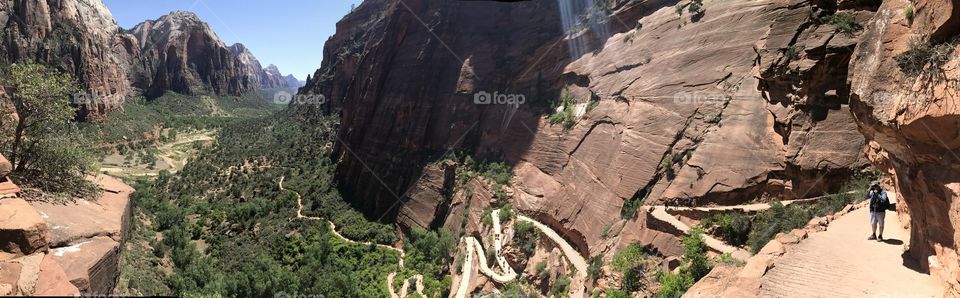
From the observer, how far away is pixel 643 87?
2869cm

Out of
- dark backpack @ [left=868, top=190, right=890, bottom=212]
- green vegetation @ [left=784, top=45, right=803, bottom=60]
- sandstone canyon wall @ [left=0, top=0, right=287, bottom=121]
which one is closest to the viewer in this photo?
dark backpack @ [left=868, top=190, right=890, bottom=212]

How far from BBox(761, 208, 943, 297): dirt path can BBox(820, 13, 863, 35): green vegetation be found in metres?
8.66

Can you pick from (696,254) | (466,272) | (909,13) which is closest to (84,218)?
(696,254)

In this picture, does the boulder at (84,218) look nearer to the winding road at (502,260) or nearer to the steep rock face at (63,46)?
the winding road at (502,260)

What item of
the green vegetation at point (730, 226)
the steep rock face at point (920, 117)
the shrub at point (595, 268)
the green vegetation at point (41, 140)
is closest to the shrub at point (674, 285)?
the green vegetation at point (730, 226)

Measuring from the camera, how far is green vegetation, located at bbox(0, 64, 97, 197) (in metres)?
13.5

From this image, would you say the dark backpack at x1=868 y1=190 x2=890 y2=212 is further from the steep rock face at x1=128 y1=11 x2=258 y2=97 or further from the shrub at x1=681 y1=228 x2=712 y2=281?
the steep rock face at x1=128 y1=11 x2=258 y2=97

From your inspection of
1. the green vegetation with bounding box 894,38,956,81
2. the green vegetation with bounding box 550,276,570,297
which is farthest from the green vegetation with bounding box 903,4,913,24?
the green vegetation with bounding box 550,276,570,297

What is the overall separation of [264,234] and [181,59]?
14237 centimetres

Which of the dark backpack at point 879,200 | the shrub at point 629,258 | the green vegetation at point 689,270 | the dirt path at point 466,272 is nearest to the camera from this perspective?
the dark backpack at point 879,200

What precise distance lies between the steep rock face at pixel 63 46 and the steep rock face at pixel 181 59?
48.3 m

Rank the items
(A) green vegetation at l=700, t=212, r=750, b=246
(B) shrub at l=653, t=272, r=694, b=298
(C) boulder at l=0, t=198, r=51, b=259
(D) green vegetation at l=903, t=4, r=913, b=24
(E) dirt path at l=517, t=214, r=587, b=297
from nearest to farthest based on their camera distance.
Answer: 1. (C) boulder at l=0, t=198, r=51, b=259
2. (D) green vegetation at l=903, t=4, r=913, b=24
3. (B) shrub at l=653, t=272, r=694, b=298
4. (A) green vegetation at l=700, t=212, r=750, b=246
5. (E) dirt path at l=517, t=214, r=587, b=297

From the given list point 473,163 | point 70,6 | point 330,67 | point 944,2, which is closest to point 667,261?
point 944,2

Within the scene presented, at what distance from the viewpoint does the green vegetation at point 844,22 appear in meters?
17.8
